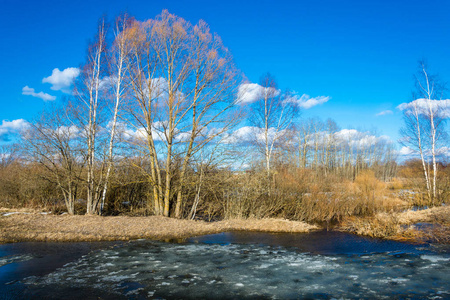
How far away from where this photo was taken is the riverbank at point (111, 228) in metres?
10.9

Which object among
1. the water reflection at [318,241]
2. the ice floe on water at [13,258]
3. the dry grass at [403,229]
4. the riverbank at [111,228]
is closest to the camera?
the ice floe on water at [13,258]

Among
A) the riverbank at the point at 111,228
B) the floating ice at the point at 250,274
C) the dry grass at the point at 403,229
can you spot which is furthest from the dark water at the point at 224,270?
the dry grass at the point at 403,229

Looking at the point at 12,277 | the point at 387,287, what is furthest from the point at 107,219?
the point at 387,287

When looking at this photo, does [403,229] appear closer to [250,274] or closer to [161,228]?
[250,274]

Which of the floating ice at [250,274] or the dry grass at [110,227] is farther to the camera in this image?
the dry grass at [110,227]

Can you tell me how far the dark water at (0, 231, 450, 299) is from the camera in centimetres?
593

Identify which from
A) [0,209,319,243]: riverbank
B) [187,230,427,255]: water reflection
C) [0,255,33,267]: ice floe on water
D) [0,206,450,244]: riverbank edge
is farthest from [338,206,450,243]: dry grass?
[0,255,33,267]: ice floe on water

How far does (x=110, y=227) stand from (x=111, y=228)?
16 centimetres

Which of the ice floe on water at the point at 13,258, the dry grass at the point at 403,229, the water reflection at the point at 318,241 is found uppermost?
the dry grass at the point at 403,229

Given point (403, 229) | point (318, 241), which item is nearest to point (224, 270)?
point (318, 241)

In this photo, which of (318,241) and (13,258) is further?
(318,241)

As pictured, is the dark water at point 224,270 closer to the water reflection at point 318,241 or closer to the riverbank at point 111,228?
the water reflection at point 318,241

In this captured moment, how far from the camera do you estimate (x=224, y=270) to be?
7531mm

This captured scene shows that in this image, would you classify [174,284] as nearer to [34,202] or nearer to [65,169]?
[65,169]
